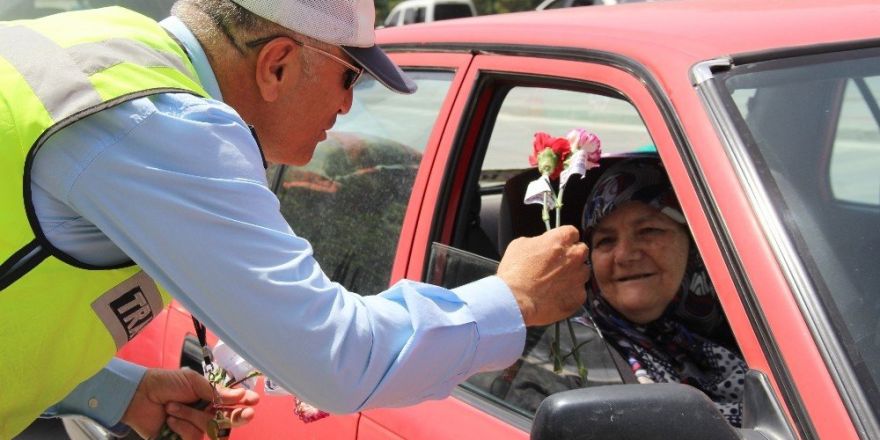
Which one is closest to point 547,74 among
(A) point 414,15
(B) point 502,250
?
(B) point 502,250

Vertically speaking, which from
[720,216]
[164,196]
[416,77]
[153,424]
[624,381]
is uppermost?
[416,77]

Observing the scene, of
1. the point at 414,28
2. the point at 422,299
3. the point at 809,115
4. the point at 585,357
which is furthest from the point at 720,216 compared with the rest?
the point at 414,28

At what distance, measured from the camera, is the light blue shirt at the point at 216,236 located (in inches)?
51.9

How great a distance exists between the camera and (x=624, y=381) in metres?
2.03

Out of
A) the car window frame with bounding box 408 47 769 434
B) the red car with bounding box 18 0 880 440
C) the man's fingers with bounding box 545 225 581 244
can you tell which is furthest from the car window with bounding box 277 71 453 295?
the man's fingers with bounding box 545 225 581 244

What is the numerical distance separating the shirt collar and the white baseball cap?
11 cm

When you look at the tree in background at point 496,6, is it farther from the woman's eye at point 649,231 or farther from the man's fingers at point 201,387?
the man's fingers at point 201,387

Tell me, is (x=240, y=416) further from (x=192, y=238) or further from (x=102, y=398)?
(x=192, y=238)

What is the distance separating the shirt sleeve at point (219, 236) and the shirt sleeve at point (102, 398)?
2.24 feet

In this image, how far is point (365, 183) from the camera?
97.2 inches

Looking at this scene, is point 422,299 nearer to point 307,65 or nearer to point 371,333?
point 371,333

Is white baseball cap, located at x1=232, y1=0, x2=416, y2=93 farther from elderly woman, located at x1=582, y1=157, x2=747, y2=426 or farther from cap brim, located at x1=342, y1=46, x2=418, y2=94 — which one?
elderly woman, located at x1=582, y1=157, x2=747, y2=426

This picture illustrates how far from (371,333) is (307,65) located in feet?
1.63

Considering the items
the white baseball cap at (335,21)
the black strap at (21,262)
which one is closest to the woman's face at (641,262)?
the white baseball cap at (335,21)
